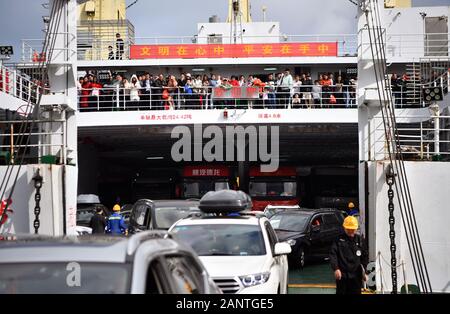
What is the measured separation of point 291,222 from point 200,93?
36.2ft

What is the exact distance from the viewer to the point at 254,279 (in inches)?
369

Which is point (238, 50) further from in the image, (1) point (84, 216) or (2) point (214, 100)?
(1) point (84, 216)

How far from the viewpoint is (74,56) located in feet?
52.5

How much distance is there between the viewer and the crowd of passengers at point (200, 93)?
2838cm

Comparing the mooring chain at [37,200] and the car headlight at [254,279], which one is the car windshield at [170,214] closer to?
the mooring chain at [37,200]

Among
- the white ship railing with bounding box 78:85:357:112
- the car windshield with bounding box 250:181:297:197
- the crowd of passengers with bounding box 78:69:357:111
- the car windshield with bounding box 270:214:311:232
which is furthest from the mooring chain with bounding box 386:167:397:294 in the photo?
the car windshield with bounding box 250:181:297:197

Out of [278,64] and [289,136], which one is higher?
[278,64]

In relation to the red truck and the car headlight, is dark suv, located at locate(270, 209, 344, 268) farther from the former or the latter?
the red truck

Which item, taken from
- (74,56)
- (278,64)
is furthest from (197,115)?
(74,56)

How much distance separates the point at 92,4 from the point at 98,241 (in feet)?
157

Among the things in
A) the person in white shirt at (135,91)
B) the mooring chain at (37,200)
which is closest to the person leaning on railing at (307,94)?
the person in white shirt at (135,91)
